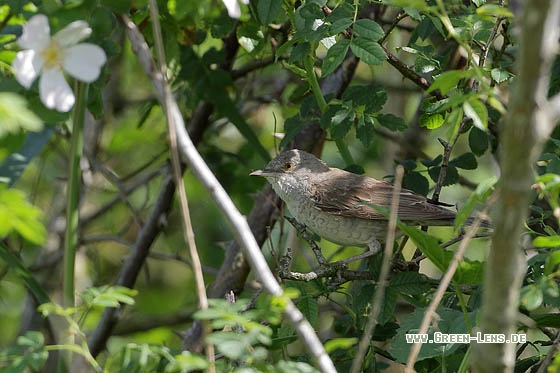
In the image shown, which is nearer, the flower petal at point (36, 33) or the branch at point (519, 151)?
the branch at point (519, 151)

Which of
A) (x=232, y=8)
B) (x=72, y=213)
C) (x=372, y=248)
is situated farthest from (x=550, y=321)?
(x=72, y=213)

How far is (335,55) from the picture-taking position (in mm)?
2684

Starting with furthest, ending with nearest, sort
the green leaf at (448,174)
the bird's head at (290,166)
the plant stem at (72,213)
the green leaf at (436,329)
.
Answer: the bird's head at (290,166) → the green leaf at (448,174) → the green leaf at (436,329) → the plant stem at (72,213)

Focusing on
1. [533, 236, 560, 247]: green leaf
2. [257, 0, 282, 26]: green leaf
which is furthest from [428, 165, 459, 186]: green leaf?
[533, 236, 560, 247]: green leaf

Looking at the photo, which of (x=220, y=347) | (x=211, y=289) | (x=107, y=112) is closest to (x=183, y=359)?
(x=220, y=347)

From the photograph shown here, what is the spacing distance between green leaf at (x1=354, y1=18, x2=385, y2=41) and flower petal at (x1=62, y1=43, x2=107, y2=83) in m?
1.03

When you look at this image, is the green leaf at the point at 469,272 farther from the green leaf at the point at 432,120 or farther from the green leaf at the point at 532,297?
the green leaf at the point at 432,120

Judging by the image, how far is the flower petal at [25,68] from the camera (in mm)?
1981

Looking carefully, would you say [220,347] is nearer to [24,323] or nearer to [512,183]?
[512,183]

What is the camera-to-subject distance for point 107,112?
5.33 meters

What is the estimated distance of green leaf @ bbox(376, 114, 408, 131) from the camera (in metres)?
3.17

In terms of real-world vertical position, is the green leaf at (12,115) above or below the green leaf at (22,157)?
above

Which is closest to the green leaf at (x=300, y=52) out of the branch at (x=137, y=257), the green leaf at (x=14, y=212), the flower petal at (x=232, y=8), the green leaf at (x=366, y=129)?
the green leaf at (x=366, y=129)

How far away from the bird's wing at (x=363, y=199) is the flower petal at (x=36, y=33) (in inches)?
75.6
